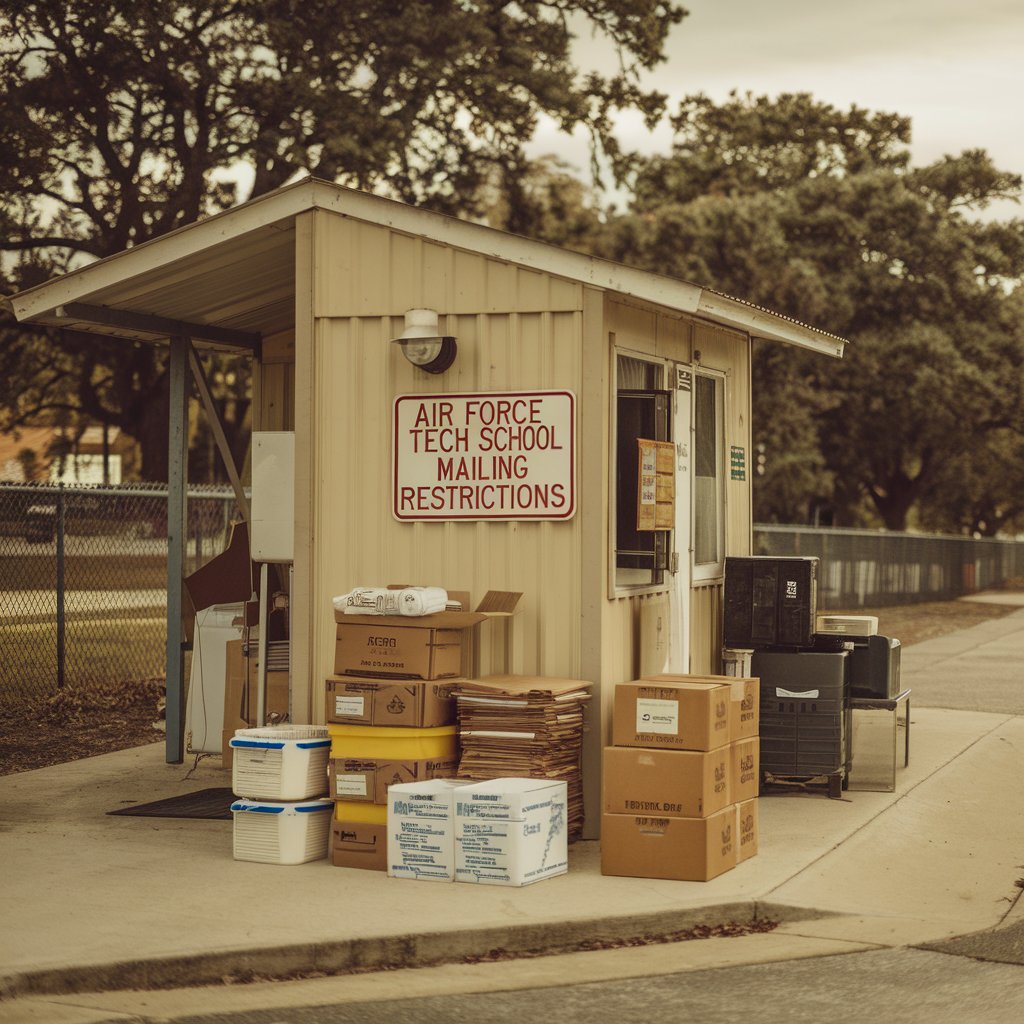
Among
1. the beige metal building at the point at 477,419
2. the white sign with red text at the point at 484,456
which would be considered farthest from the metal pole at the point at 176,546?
the white sign with red text at the point at 484,456

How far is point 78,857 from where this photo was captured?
7.75 meters

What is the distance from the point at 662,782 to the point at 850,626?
11.1 feet

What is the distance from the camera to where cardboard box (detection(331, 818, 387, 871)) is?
7680mm

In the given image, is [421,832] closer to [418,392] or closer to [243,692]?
[418,392]

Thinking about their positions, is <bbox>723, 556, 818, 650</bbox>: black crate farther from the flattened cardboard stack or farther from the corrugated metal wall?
the flattened cardboard stack

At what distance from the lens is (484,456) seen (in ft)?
28.1

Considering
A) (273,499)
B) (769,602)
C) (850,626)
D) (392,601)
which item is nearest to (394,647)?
(392,601)

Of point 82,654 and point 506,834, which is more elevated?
point 82,654

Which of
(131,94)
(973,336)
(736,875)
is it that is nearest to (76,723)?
(736,875)

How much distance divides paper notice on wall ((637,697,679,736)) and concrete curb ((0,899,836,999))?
1.00 metres

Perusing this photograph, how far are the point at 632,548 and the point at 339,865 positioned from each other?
97.2 inches

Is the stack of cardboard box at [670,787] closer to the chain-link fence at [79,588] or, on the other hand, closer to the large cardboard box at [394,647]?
the large cardboard box at [394,647]

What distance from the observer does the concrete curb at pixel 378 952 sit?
19.2 ft

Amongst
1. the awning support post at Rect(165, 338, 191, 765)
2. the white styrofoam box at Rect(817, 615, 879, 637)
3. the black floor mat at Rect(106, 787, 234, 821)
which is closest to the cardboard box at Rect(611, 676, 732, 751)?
the black floor mat at Rect(106, 787, 234, 821)
